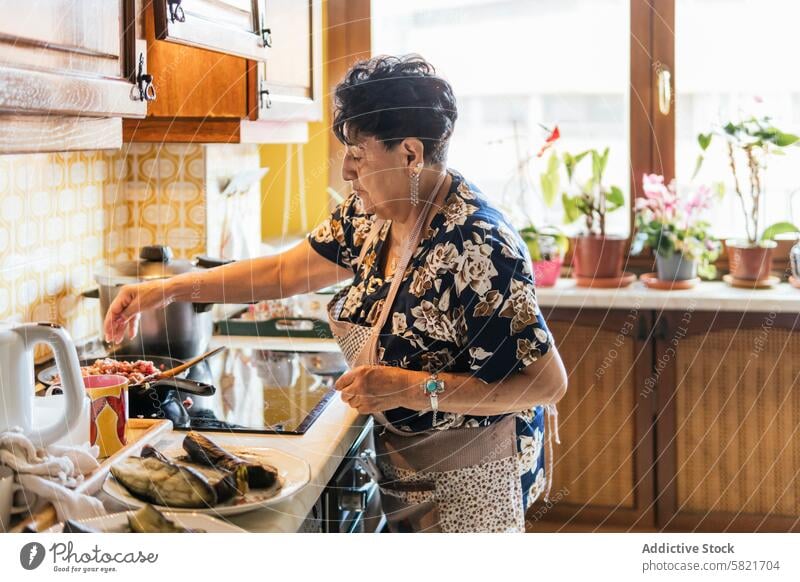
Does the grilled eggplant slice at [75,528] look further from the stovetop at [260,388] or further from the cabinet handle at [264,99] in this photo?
the cabinet handle at [264,99]

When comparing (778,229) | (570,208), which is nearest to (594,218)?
(570,208)

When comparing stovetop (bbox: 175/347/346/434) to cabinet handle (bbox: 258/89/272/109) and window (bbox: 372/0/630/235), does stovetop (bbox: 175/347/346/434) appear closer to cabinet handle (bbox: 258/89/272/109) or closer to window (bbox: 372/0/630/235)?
cabinet handle (bbox: 258/89/272/109)

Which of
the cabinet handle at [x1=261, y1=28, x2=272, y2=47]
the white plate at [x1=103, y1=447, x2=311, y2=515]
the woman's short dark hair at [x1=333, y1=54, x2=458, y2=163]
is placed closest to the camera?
the white plate at [x1=103, y1=447, x2=311, y2=515]

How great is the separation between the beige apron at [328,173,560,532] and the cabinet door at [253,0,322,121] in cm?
54

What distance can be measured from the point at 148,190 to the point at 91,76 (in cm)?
97

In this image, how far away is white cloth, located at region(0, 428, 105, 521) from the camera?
861mm

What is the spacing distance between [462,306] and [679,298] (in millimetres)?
1040

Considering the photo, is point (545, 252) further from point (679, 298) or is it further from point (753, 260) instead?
point (753, 260)

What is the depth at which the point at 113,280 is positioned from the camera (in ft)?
4.98

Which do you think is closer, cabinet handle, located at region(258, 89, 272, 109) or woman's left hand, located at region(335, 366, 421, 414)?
woman's left hand, located at region(335, 366, 421, 414)

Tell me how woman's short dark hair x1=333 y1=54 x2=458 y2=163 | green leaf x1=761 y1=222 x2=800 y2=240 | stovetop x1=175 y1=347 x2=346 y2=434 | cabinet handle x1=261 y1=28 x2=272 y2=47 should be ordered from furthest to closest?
green leaf x1=761 y1=222 x2=800 y2=240 < cabinet handle x1=261 y1=28 x2=272 y2=47 < stovetop x1=175 y1=347 x2=346 y2=434 < woman's short dark hair x1=333 y1=54 x2=458 y2=163

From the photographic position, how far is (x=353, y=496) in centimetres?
123

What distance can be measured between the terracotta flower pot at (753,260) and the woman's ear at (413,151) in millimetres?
1170

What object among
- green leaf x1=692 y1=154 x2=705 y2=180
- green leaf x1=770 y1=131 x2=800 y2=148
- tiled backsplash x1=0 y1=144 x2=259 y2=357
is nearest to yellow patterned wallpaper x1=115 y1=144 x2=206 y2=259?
tiled backsplash x1=0 y1=144 x2=259 y2=357
